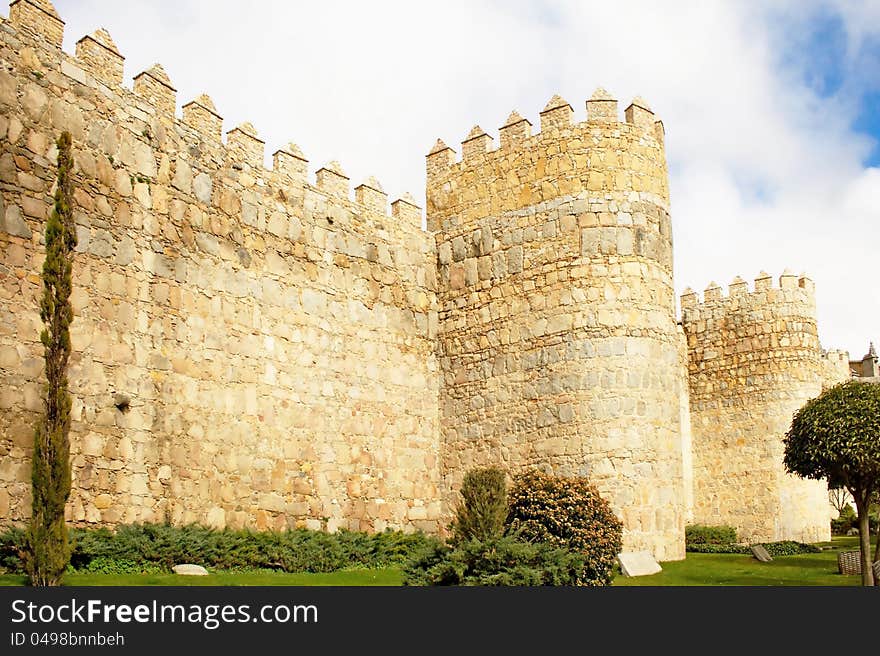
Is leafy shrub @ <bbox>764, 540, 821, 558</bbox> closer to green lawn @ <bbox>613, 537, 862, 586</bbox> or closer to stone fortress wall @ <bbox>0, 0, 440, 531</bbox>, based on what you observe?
green lawn @ <bbox>613, 537, 862, 586</bbox>

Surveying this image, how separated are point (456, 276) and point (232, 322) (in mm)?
6153

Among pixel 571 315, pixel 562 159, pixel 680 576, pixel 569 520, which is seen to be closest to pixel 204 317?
pixel 569 520

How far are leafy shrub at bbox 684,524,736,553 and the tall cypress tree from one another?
19.1 meters

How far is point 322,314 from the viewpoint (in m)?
18.9

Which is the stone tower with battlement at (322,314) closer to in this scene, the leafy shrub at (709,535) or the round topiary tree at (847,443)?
the round topiary tree at (847,443)

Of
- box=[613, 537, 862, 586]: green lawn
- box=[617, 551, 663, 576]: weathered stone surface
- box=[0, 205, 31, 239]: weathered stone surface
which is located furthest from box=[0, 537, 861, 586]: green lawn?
box=[0, 205, 31, 239]: weathered stone surface

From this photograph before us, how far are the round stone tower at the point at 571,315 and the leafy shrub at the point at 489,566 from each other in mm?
5425

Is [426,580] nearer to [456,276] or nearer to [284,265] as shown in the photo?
[284,265]

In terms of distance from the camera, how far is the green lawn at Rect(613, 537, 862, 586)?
666 inches

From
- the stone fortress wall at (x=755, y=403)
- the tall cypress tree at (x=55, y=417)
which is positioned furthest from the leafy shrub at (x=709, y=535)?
the tall cypress tree at (x=55, y=417)

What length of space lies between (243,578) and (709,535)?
17503 millimetres
